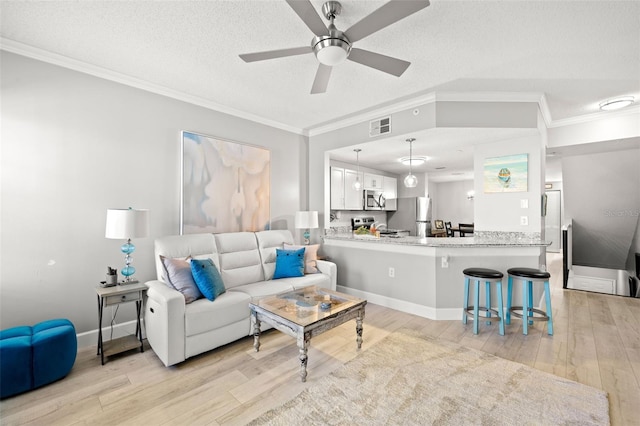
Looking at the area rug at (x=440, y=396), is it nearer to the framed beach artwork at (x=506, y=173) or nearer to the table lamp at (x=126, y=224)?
the table lamp at (x=126, y=224)

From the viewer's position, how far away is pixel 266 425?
68.4 inches

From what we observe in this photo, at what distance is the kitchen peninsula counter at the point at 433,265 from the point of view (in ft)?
11.3

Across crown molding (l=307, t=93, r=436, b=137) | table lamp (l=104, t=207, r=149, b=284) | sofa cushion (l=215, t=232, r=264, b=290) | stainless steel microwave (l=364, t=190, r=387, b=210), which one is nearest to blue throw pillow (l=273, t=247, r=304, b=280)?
sofa cushion (l=215, t=232, r=264, b=290)

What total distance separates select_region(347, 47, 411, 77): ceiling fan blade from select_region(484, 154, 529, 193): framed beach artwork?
8.43 feet

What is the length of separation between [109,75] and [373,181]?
5.31m

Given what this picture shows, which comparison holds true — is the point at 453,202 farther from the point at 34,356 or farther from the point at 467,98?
the point at 34,356

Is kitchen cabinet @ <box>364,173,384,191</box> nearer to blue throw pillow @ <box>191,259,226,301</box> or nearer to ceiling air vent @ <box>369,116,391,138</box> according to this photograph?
ceiling air vent @ <box>369,116,391,138</box>

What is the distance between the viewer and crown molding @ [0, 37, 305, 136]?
2449 millimetres

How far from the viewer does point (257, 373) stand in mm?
2328

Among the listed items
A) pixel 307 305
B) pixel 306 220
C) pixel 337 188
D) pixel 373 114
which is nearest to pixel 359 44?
pixel 373 114

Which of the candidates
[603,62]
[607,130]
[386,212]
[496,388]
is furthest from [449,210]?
[496,388]

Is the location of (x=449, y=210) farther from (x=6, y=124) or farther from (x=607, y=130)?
(x=6, y=124)

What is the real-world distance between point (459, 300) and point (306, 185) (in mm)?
2888

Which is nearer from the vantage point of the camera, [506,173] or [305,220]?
[506,173]
